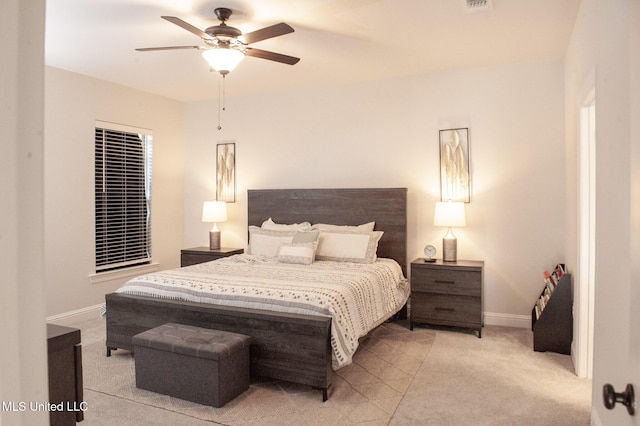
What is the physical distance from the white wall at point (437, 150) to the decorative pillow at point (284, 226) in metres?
0.54

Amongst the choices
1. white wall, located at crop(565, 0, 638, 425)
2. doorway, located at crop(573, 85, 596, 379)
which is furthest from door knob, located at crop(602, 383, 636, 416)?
doorway, located at crop(573, 85, 596, 379)

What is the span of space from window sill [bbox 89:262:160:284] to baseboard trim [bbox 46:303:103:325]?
0.98 ft

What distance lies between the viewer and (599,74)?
2268 millimetres

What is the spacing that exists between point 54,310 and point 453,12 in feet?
15.0

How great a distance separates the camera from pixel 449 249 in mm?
4570

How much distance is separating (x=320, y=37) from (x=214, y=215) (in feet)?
9.04

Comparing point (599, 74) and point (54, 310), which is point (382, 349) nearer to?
point (599, 74)

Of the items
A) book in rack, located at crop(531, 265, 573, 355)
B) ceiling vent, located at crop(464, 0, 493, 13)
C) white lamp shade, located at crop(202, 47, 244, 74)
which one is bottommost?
book in rack, located at crop(531, 265, 573, 355)

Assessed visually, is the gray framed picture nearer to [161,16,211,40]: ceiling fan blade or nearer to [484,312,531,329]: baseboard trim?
[484,312,531,329]: baseboard trim

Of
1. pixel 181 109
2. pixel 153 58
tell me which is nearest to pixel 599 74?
pixel 153 58

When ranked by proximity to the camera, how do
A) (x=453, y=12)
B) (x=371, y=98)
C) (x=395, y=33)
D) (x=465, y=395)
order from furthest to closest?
(x=371, y=98)
(x=395, y=33)
(x=453, y=12)
(x=465, y=395)

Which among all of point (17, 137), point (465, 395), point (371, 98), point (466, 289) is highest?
point (371, 98)

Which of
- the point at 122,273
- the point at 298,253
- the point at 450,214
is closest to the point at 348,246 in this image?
the point at 298,253

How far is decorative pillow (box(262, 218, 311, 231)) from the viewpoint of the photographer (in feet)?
16.7
